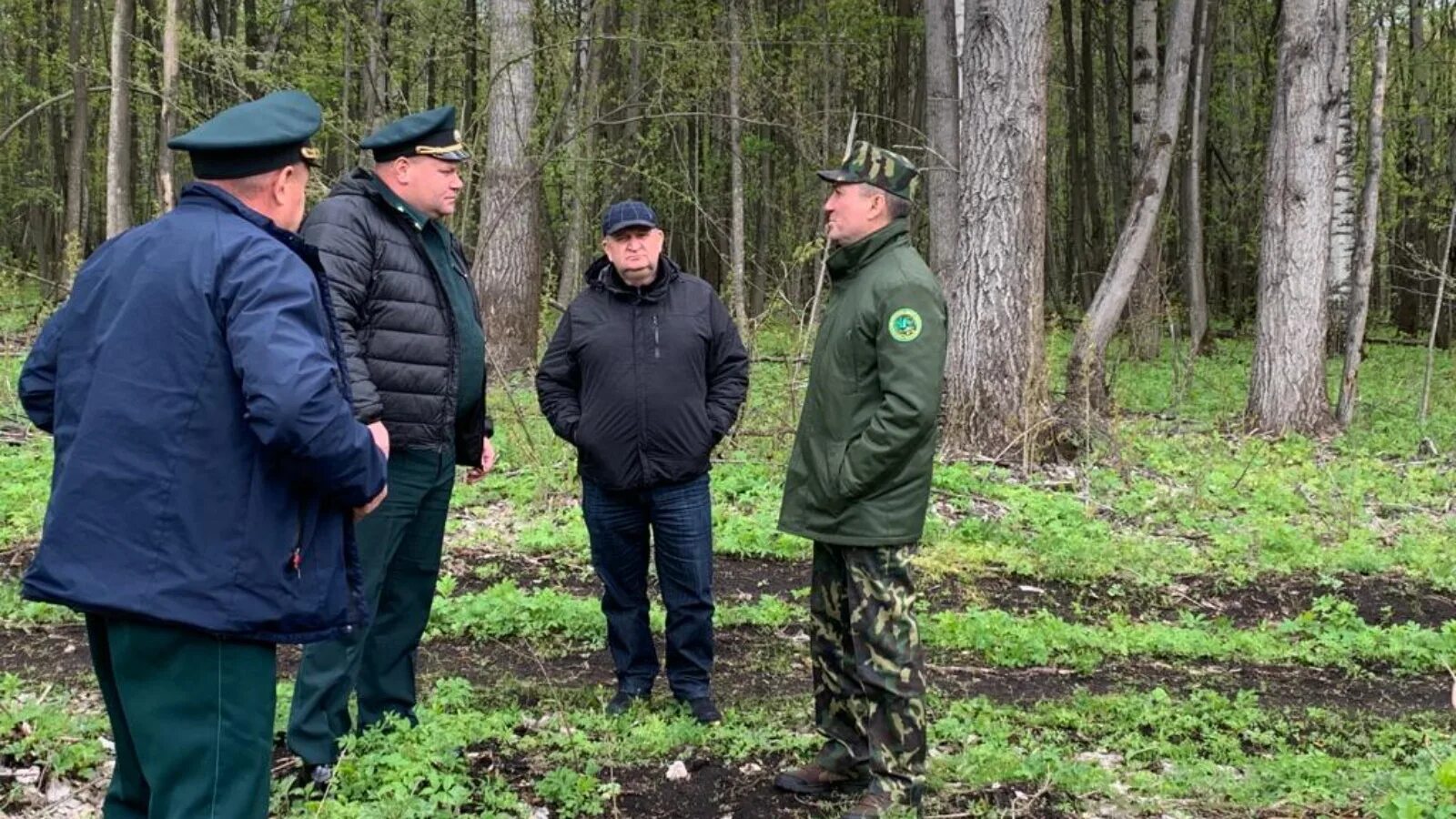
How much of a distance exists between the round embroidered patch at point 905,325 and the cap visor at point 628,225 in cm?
147

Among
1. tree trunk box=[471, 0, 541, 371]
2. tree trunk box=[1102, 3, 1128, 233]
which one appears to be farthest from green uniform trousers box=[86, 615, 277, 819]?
tree trunk box=[1102, 3, 1128, 233]

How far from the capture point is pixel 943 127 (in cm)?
1427

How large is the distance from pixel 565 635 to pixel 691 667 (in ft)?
4.96

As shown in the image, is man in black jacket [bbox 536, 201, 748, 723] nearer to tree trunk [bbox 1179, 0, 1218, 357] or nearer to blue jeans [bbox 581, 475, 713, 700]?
blue jeans [bbox 581, 475, 713, 700]

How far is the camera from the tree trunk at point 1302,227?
44.2 feet

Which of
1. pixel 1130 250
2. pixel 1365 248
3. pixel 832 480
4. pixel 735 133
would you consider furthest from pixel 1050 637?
pixel 735 133

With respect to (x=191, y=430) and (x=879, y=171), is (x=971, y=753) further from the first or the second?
(x=191, y=430)

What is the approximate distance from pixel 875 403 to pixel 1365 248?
1288 centimetres

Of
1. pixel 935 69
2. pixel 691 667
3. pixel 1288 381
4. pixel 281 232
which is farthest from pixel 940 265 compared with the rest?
pixel 281 232

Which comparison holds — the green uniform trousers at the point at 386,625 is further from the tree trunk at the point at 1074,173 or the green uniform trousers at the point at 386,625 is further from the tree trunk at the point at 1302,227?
the tree trunk at the point at 1074,173

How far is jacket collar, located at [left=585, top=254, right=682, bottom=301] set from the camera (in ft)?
17.5

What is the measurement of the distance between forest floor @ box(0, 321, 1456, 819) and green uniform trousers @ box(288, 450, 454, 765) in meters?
0.19

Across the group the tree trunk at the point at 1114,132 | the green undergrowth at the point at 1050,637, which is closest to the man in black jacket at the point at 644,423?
the green undergrowth at the point at 1050,637

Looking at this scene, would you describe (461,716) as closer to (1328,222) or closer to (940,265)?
(940,265)
